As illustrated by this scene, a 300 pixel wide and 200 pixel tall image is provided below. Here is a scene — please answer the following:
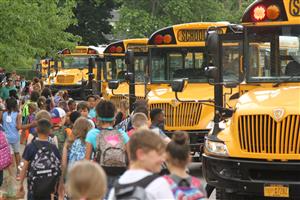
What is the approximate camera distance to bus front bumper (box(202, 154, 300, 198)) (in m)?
9.19

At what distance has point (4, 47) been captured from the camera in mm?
17500

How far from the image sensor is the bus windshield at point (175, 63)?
15.8 metres

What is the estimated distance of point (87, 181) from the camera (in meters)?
4.54

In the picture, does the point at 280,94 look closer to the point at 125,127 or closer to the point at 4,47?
the point at 125,127

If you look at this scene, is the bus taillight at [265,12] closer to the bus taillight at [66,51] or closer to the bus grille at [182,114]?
the bus grille at [182,114]

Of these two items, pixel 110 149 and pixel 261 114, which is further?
pixel 261 114

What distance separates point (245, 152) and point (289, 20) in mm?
1872

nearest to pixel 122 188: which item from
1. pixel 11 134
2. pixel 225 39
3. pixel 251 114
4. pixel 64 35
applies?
pixel 251 114

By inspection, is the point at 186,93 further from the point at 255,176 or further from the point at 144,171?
the point at 144,171

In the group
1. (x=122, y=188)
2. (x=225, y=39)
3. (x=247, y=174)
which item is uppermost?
(x=225, y=39)

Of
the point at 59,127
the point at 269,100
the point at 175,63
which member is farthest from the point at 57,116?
the point at 175,63

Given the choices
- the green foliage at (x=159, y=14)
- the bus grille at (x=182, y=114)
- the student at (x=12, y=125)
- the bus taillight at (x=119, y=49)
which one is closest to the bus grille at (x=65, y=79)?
the bus taillight at (x=119, y=49)

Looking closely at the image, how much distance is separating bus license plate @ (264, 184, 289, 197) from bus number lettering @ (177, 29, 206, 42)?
6865mm

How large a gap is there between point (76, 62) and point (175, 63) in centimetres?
1945
